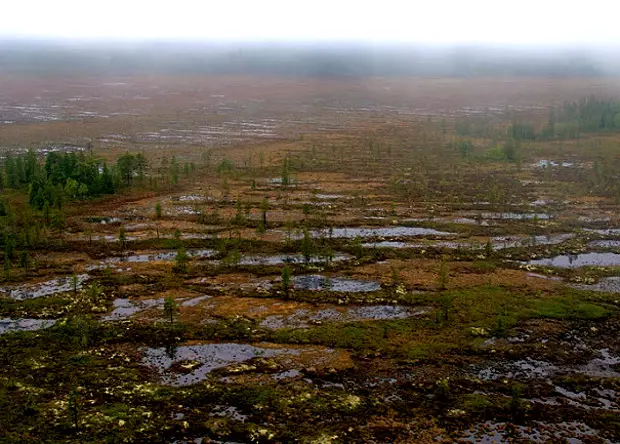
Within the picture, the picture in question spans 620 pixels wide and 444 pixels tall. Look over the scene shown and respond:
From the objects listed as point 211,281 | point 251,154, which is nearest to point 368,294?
point 211,281

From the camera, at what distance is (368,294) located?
1192 inches

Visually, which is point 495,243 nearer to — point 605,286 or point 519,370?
point 605,286

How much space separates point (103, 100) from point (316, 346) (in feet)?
351

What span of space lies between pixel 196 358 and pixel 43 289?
10.9m

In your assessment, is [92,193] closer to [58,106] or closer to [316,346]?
[316,346]

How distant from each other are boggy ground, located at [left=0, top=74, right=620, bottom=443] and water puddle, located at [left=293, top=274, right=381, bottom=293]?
0.51ft

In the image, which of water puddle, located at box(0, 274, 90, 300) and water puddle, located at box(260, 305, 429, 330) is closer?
water puddle, located at box(260, 305, 429, 330)

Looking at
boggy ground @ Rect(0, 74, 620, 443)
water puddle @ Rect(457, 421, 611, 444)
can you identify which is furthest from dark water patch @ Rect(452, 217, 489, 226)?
water puddle @ Rect(457, 421, 611, 444)

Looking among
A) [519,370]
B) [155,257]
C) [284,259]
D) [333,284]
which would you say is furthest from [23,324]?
[519,370]

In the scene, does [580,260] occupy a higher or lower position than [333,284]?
higher

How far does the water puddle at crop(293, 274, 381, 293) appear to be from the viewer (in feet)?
102

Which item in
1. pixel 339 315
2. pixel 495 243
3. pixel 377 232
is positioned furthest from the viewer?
pixel 377 232

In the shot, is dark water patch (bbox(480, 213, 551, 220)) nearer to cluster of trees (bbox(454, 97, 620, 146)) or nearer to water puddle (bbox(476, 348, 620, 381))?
water puddle (bbox(476, 348, 620, 381))

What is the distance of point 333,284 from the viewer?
31.7m
